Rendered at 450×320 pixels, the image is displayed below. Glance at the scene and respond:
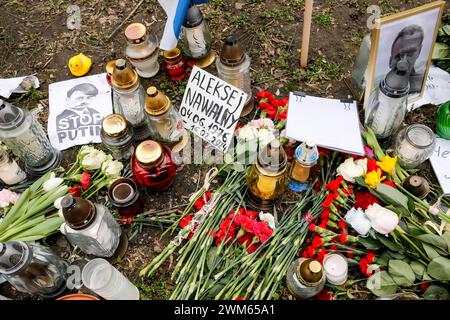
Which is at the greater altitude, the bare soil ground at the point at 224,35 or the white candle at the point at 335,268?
the bare soil ground at the point at 224,35

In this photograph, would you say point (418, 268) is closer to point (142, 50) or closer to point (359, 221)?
point (359, 221)

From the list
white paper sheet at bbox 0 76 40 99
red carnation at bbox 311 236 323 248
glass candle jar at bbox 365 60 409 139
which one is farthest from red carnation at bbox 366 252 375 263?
white paper sheet at bbox 0 76 40 99

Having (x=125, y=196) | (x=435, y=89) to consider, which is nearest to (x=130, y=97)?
(x=125, y=196)

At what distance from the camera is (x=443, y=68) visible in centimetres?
198

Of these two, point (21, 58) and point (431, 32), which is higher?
point (431, 32)

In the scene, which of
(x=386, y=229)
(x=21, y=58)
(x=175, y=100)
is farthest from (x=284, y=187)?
(x=21, y=58)

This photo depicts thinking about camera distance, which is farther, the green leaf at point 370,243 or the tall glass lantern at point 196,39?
the tall glass lantern at point 196,39

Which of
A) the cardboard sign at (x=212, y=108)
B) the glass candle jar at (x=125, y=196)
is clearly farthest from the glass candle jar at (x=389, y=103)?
the glass candle jar at (x=125, y=196)

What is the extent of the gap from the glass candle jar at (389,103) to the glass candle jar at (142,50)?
→ 3.30 feet

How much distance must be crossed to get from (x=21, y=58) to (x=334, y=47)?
1.65 m

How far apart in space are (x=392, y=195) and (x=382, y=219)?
0.40ft

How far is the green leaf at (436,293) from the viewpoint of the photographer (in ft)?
4.50

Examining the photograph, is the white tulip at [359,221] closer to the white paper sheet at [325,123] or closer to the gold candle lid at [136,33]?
the white paper sheet at [325,123]

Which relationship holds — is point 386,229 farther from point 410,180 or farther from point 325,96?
point 325,96
